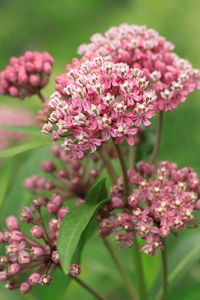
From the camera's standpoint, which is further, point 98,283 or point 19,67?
point 98,283

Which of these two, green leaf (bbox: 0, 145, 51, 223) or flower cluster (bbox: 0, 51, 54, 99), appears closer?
flower cluster (bbox: 0, 51, 54, 99)

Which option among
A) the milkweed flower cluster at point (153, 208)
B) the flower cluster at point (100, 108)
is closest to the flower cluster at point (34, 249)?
the milkweed flower cluster at point (153, 208)

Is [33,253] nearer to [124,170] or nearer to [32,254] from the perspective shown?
[32,254]

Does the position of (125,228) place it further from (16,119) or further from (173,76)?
(16,119)

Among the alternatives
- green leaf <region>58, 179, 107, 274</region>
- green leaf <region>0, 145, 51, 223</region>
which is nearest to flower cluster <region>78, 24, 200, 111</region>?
green leaf <region>58, 179, 107, 274</region>

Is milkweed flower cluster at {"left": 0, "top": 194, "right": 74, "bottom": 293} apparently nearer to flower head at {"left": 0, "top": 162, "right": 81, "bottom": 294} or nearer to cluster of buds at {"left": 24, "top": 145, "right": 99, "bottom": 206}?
flower head at {"left": 0, "top": 162, "right": 81, "bottom": 294}

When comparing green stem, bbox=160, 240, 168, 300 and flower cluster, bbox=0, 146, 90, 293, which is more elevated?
flower cluster, bbox=0, 146, 90, 293

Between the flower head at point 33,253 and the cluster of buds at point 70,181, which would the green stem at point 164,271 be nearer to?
the flower head at point 33,253

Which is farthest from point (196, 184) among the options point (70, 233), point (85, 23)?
point (85, 23)

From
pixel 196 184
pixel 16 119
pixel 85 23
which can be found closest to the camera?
pixel 196 184
